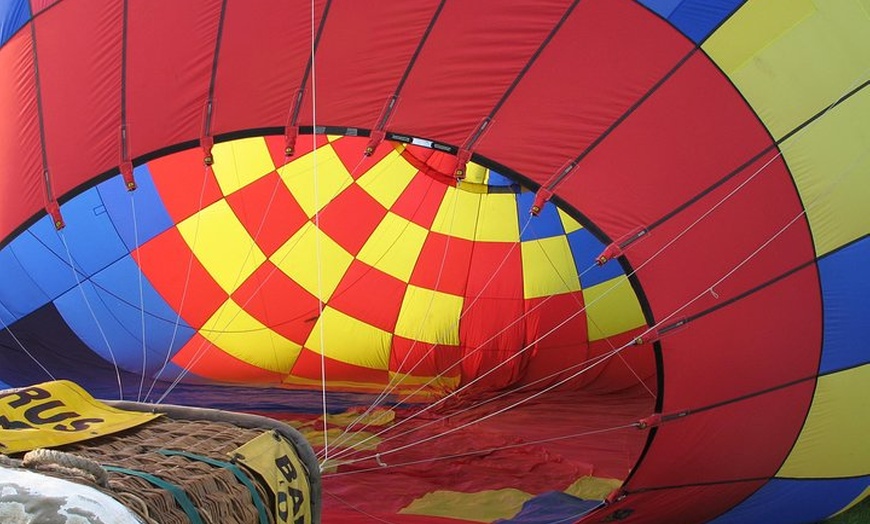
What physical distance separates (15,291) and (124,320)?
2.08 ft

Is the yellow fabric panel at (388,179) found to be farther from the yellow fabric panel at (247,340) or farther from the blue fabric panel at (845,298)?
the blue fabric panel at (845,298)

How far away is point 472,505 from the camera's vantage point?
328 centimetres

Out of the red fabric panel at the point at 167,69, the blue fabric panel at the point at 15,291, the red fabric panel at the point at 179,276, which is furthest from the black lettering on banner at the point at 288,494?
the red fabric panel at the point at 179,276

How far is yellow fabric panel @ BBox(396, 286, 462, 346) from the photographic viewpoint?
4816 mm

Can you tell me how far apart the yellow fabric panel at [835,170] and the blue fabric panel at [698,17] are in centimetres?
39

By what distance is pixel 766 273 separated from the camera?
2758mm

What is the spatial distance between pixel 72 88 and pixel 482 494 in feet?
6.30

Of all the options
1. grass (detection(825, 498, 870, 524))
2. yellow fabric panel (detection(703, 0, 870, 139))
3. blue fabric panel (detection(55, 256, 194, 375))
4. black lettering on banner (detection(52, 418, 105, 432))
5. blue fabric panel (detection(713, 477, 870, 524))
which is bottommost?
grass (detection(825, 498, 870, 524))

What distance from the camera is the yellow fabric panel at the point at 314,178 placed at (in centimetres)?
455

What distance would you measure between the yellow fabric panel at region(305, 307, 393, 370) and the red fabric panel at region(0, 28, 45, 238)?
186 cm

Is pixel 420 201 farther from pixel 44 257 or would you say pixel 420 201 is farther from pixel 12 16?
pixel 12 16

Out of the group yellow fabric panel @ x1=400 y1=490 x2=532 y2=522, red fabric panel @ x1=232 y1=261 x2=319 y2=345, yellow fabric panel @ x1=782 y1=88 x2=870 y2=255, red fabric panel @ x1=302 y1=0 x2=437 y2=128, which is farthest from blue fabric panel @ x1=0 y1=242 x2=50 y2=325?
yellow fabric panel @ x1=782 y1=88 x2=870 y2=255

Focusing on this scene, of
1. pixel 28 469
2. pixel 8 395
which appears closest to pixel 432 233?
pixel 8 395

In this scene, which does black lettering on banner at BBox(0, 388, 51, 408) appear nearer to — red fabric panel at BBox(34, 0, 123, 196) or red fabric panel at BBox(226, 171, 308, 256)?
red fabric panel at BBox(34, 0, 123, 196)
